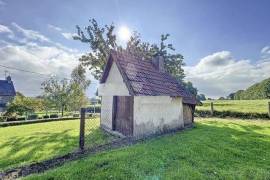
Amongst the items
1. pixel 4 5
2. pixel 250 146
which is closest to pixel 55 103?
pixel 4 5

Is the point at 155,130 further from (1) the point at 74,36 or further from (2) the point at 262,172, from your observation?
(1) the point at 74,36

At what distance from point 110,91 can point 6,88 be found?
52969mm

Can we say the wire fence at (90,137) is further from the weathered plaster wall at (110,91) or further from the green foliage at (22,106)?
the green foliage at (22,106)

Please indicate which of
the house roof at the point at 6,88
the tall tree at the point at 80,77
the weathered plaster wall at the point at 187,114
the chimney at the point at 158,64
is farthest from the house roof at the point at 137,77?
the house roof at the point at 6,88

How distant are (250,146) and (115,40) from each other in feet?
55.2

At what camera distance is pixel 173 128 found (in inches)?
435

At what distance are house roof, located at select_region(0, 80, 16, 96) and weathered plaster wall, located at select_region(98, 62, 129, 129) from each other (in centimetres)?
4988

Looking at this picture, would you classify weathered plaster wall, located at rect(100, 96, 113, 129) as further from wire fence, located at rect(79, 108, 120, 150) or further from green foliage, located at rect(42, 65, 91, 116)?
green foliage, located at rect(42, 65, 91, 116)

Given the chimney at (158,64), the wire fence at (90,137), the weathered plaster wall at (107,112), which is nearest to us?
the wire fence at (90,137)

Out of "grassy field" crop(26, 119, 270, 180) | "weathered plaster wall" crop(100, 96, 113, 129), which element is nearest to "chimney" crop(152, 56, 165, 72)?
"weathered plaster wall" crop(100, 96, 113, 129)

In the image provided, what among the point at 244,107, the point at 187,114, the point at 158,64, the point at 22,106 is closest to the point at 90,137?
the point at 187,114

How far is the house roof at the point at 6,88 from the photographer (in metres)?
49.6

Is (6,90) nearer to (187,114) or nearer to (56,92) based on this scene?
(56,92)

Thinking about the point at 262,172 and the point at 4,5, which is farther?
the point at 4,5
